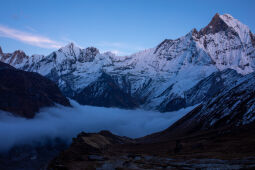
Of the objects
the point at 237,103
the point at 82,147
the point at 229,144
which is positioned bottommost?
the point at 82,147

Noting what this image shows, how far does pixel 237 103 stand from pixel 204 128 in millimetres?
26912

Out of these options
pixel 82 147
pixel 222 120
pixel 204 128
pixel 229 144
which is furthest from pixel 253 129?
pixel 82 147

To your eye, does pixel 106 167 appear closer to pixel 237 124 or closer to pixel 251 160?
pixel 251 160

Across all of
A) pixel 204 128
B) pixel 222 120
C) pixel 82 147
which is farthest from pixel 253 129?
pixel 82 147

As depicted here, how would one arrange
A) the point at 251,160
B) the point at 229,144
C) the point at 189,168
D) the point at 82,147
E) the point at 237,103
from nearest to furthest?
the point at 251,160 < the point at 189,168 < the point at 229,144 < the point at 82,147 < the point at 237,103

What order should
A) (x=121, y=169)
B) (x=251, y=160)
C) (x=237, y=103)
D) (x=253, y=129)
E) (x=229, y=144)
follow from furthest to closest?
1. (x=237, y=103)
2. (x=253, y=129)
3. (x=229, y=144)
4. (x=121, y=169)
5. (x=251, y=160)

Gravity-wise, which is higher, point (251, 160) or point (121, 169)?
point (251, 160)

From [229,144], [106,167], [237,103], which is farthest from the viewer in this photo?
[237,103]

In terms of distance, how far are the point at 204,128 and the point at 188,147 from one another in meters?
72.9

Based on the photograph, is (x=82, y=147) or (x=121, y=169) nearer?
(x=121, y=169)

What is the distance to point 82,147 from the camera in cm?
17112

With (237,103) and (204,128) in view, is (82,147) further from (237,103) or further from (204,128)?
(237,103)

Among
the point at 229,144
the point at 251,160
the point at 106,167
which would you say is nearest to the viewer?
the point at 251,160

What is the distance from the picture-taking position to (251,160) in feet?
214
